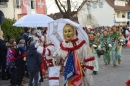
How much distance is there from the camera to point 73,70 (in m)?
6.88

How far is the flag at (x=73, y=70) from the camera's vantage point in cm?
684

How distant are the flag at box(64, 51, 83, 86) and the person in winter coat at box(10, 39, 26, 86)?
414cm

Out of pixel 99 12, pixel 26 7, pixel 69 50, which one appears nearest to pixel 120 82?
pixel 69 50

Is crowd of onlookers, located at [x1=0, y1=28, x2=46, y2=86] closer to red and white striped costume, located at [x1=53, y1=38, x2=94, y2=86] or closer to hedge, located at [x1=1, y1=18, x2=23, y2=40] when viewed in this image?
red and white striped costume, located at [x1=53, y1=38, x2=94, y2=86]

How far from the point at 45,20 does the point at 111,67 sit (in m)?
4.16

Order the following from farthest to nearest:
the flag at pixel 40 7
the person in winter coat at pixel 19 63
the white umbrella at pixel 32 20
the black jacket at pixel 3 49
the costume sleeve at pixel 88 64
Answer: the flag at pixel 40 7
the white umbrella at pixel 32 20
the black jacket at pixel 3 49
the person in winter coat at pixel 19 63
the costume sleeve at pixel 88 64

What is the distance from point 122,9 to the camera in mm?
72375

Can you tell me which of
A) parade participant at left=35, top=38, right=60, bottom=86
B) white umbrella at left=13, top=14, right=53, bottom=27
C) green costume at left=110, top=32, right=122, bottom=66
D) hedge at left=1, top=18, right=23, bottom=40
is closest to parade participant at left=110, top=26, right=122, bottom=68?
green costume at left=110, top=32, right=122, bottom=66

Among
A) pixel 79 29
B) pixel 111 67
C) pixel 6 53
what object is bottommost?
pixel 111 67

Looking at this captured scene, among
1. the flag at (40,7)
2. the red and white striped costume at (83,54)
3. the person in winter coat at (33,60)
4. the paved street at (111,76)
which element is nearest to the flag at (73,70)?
the red and white striped costume at (83,54)

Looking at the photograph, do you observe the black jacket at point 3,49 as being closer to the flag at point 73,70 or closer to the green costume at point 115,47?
the green costume at point 115,47

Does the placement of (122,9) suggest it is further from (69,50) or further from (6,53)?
(69,50)

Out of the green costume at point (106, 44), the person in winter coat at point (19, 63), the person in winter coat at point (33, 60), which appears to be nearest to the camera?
the person in winter coat at point (33, 60)

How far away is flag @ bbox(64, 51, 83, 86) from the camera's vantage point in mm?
6840
